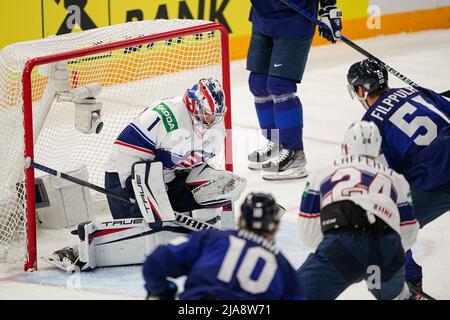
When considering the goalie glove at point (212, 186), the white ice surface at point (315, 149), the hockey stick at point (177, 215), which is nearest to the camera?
the white ice surface at point (315, 149)

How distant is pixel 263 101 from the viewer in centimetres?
624

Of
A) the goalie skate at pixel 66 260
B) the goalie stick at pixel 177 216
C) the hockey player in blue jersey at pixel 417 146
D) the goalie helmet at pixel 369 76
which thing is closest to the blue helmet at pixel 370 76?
the goalie helmet at pixel 369 76

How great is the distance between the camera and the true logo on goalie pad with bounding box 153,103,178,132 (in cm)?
462

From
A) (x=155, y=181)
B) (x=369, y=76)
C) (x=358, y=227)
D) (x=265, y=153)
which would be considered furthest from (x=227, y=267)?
(x=265, y=153)

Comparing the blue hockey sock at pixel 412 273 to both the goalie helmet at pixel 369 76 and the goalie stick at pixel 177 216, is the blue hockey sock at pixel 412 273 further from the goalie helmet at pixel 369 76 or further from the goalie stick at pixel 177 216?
the goalie stick at pixel 177 216

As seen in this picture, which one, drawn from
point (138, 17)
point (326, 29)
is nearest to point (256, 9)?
point (326, 29)

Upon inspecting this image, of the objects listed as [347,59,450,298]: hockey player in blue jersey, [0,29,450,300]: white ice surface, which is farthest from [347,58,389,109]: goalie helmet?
[0,29,450,300]: white ice surface

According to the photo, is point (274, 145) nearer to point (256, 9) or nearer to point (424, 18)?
point (256, 9)

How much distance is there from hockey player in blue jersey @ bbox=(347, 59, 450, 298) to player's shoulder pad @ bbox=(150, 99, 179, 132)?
2.77 ft

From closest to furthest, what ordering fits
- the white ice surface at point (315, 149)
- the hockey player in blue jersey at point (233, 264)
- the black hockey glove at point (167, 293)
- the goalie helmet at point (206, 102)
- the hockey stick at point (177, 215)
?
the hockey player in blue jersey at point (233, 264) → the black hockey glove at point (167, 293) → the white ice surface at point (315, 149) → the goalie helmet at point (206, 102) → the hockey stick at point (177, 215)

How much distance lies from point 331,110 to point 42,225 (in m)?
2.95

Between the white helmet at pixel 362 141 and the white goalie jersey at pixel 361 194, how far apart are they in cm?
3

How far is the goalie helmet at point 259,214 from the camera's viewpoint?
313 centimetres

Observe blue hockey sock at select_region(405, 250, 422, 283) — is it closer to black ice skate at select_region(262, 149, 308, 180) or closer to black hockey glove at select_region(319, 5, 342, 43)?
black ice skate at select_region(262, 149, 308, 180)
